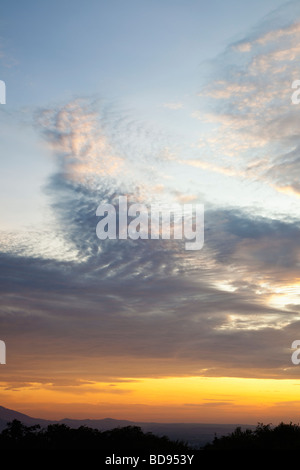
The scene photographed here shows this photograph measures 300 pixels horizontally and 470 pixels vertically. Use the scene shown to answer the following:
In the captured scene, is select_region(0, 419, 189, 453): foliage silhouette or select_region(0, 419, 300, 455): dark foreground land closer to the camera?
select_region(0, 419, 300, 455): dark foreground land

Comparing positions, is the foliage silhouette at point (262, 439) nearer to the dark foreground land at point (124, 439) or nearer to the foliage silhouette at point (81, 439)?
the dark foreground land at point (124, 439)

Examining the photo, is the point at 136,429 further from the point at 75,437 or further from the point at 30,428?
the point at 30,428

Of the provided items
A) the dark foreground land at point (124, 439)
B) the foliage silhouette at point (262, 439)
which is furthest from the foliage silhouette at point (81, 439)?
the foliage silhouette at point (262, 439)

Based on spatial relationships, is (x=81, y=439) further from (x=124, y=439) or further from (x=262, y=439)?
(x=262, y=439)

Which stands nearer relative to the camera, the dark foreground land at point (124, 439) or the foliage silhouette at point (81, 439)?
the dark foreground land at point (124, 439)

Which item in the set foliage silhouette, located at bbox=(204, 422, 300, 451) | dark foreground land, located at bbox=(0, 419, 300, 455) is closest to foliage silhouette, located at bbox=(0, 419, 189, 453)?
dark foreground land, located at bbox=(0, 419, 300, 455)

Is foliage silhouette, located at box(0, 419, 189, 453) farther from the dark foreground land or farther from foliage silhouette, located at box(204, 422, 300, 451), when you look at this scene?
foliage silhouette, located at box(204, 422, 300, 451)

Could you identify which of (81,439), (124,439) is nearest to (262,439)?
(124,439)
